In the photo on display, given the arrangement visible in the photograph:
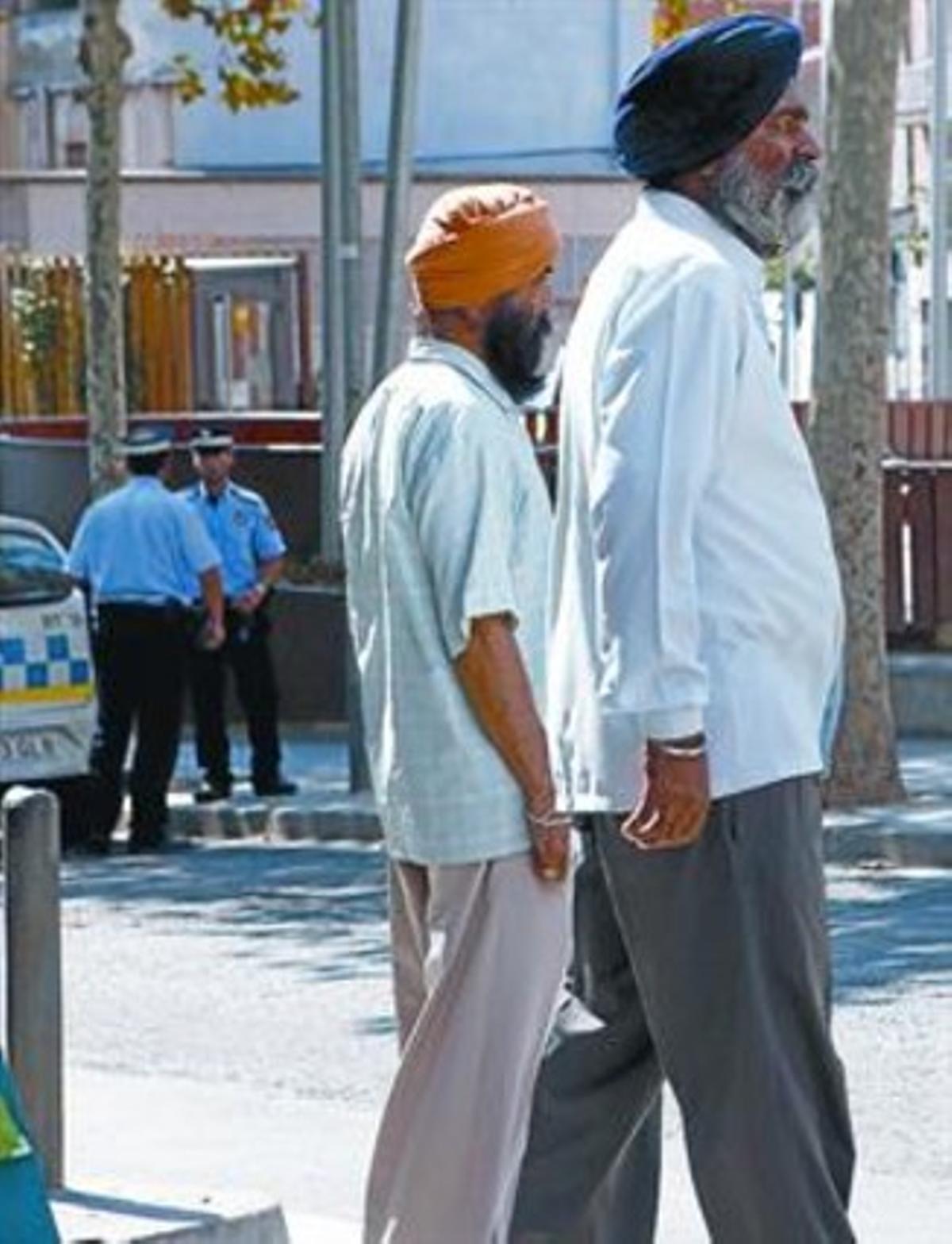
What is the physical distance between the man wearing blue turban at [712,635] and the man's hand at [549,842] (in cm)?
37

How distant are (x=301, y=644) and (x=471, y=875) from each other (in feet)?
56.1

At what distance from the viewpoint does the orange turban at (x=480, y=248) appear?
6.90m

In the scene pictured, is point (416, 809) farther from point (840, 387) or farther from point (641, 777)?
point (840, 387)

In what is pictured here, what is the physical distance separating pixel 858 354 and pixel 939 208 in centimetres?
1981

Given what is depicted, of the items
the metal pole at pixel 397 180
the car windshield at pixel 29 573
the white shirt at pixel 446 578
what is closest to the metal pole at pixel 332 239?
the metal pole at pixel 397 180

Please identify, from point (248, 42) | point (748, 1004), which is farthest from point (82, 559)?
point (748, 1004)

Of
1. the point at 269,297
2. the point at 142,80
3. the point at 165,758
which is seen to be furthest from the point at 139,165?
the point at 165,758

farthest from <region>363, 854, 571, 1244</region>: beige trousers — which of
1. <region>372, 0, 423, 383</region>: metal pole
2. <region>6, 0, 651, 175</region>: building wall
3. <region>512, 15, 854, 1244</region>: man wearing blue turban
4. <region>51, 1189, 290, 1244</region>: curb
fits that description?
<region>6, 0, 651, 175</region>: building wall

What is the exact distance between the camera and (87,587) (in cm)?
1852

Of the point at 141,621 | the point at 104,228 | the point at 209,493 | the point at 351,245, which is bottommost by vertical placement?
the point at 141,621

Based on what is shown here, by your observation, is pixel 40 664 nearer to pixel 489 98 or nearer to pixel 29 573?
pixel 29 573

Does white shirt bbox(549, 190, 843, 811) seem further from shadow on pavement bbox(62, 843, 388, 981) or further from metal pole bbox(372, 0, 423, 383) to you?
metal pole bbox(372, 0, 423, 383)

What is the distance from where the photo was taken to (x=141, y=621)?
18500mm

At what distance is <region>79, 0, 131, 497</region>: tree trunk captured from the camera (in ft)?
86.6
